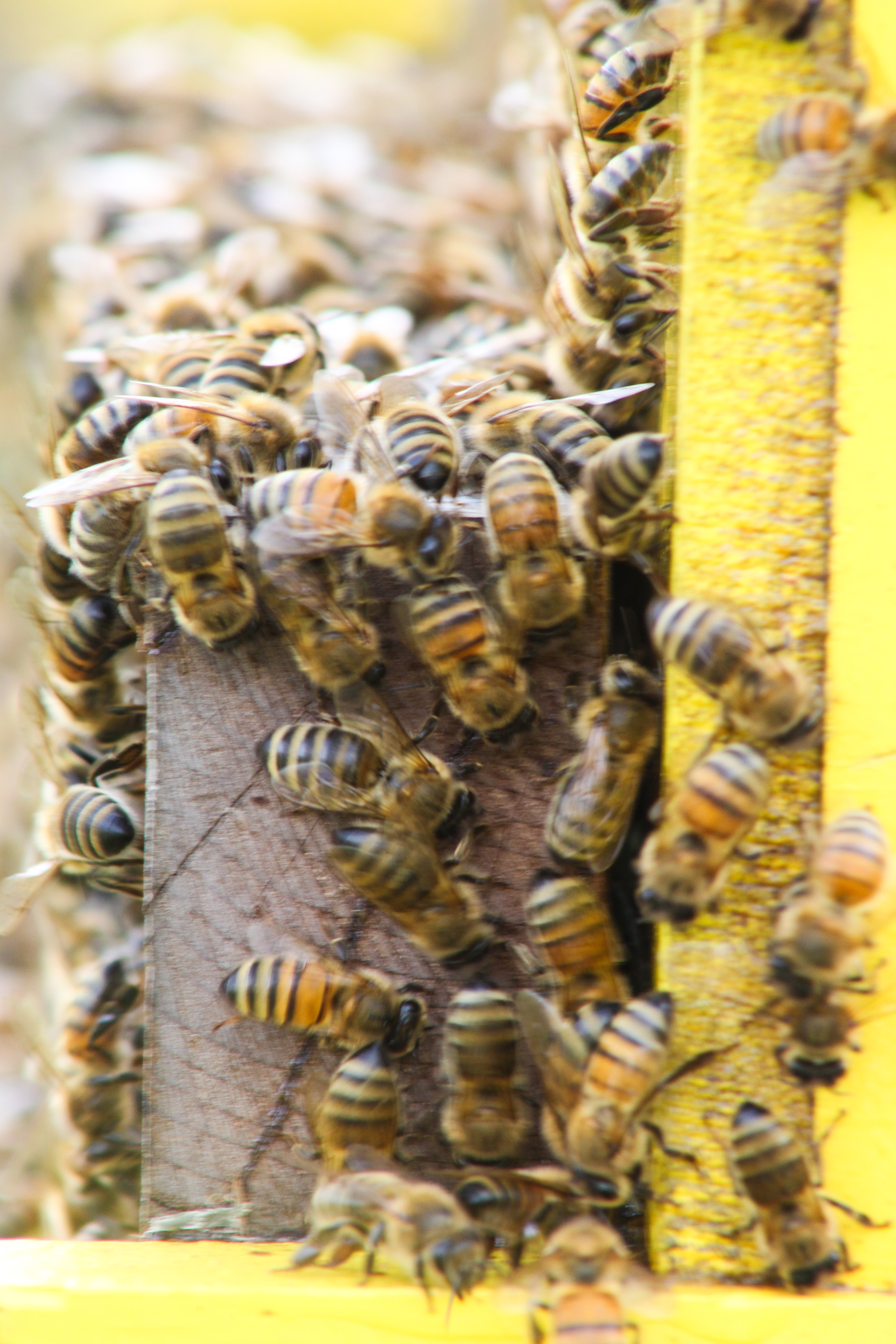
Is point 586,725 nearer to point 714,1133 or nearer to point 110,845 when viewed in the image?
point 714,1133

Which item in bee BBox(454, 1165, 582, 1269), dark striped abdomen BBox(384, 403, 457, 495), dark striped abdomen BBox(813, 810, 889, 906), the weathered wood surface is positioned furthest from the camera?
dark striped abdomen BBox(384, 403, 457, 495)

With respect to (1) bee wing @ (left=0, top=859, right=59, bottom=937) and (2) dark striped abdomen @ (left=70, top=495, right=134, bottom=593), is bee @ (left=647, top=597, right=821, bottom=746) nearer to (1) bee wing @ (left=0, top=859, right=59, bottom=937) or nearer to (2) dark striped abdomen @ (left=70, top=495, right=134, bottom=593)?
(2) dark striped abdomen @ (left=70, top=495, right=134, bottom=593)

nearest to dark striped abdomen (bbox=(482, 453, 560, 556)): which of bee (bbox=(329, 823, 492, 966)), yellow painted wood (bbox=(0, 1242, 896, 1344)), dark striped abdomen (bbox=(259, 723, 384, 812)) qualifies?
dark striped abdomen (bbox=(259, 723, 384, 812))

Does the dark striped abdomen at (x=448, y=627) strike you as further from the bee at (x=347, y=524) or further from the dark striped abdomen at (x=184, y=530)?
the dark striped abdomen at (x=184, y=530)

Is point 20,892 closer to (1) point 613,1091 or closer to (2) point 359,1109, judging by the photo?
(2) point 359,1109

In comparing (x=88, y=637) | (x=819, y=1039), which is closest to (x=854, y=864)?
(x=819, y=1039)

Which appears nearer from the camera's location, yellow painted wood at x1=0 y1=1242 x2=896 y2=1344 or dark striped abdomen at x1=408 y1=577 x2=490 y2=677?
yellow painted wood at x1=0 y1=1242 x2=896 y2=1344
